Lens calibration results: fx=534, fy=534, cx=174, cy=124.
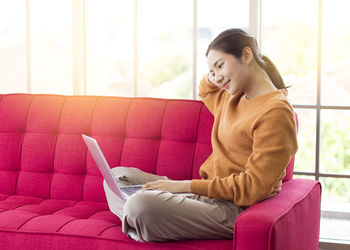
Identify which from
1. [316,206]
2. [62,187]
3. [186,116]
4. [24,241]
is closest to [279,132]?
[316,206]

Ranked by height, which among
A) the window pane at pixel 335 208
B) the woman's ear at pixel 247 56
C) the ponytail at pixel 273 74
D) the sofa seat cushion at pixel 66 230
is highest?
the woman's ear at pixel 247 56

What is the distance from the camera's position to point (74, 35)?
3.22m

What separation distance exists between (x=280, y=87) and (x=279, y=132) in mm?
349

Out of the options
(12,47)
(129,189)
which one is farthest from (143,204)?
(12,47)

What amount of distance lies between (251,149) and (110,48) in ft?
4.75

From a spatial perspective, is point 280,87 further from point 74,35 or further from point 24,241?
point 74,35

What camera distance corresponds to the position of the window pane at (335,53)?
283 cm

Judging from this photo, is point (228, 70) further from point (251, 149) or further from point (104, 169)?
point (104, 169)

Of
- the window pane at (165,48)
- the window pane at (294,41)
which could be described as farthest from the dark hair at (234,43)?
the window pane at (165,48)

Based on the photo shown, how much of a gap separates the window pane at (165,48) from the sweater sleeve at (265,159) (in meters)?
1.17

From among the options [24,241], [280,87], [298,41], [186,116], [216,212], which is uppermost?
[298,41]

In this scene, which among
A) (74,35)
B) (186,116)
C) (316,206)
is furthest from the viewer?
(74,35)

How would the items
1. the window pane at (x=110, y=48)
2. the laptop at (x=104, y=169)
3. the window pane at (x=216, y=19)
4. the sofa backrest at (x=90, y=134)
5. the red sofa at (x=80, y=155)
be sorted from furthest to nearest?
the window pane at (x=110, y=48), the window pane at (x=216, y=19), the sofa backrest at (x=90, y=134), the red sofa at (x=80, y=155), the laptop at (x=104, y=169)

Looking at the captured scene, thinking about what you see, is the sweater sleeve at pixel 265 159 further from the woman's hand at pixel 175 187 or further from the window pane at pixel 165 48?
the window pane at pixel 165 48
